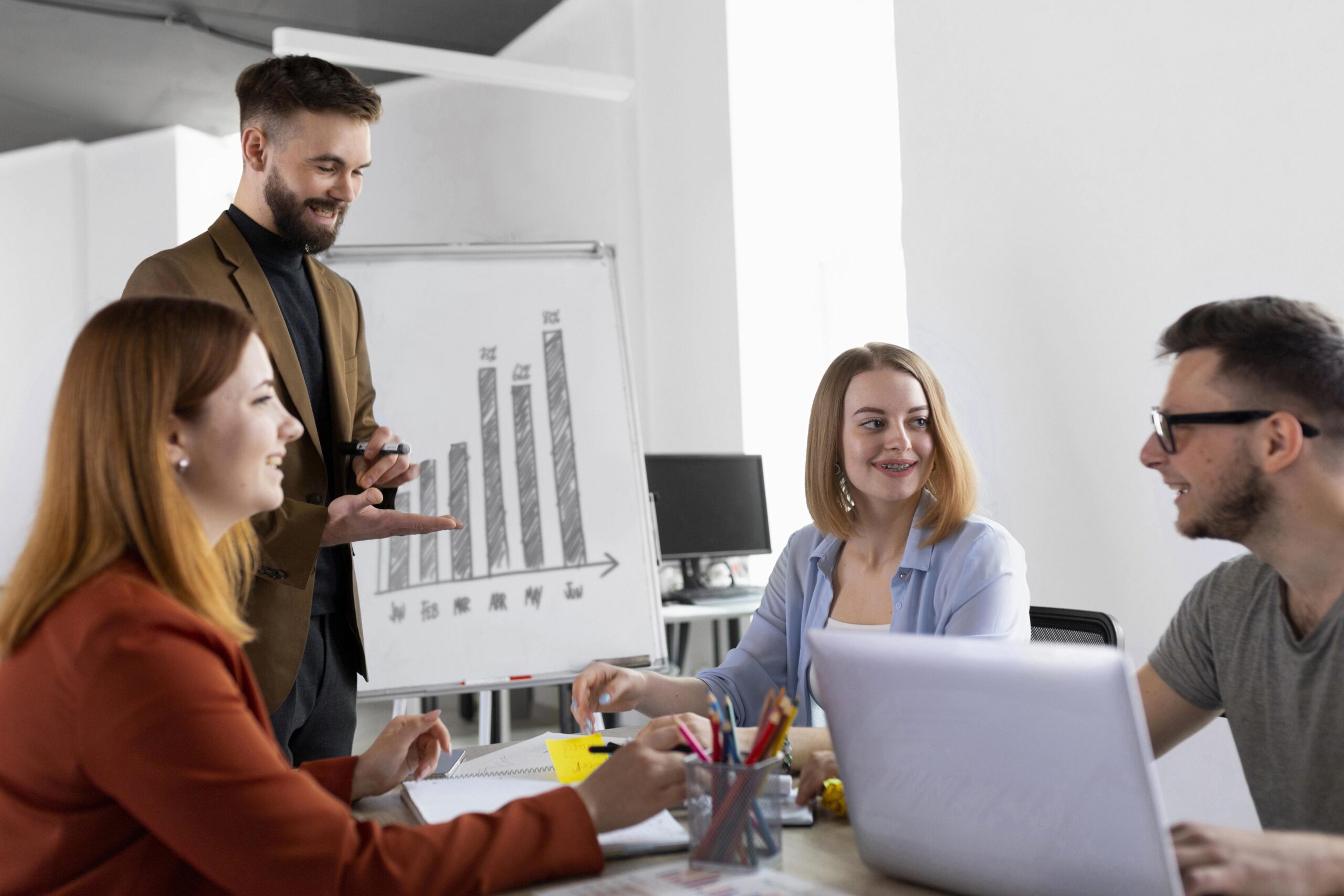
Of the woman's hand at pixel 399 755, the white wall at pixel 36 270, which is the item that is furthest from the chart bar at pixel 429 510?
the white wall at pixel 36 270

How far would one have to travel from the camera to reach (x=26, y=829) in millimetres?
836

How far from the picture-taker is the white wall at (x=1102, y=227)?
1.93 metres

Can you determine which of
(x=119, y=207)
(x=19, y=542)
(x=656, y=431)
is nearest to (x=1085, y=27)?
Answer: (x=19, y=542)

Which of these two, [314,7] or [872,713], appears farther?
[314,7]

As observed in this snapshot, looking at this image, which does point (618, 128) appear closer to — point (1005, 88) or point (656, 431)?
point (656, 431)

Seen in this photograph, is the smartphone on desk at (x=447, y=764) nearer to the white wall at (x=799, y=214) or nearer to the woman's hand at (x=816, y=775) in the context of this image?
the woman's hand at (x=816, y=775)

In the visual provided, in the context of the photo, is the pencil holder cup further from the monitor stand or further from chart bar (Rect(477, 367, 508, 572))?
the monitor stand

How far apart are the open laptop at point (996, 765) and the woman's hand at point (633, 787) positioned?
0.15m

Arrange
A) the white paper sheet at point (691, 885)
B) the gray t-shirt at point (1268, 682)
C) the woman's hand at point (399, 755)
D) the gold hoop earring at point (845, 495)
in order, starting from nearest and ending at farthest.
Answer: the white paper sheet at point (691, 885) < the gray t-shirt at point (1268, 682) < the woman's hand at point (399, 755) < the gold hoop earring at point (845, 495)

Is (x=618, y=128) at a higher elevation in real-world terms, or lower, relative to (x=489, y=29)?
lower

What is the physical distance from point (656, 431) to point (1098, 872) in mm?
3961

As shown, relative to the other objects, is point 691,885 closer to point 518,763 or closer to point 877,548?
point 518,763

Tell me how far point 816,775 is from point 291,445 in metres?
1.06

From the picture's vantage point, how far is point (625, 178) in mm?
4746
